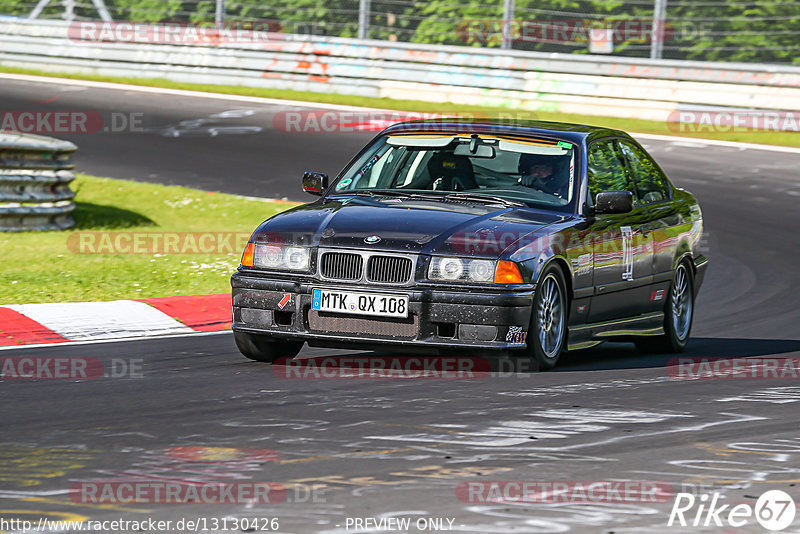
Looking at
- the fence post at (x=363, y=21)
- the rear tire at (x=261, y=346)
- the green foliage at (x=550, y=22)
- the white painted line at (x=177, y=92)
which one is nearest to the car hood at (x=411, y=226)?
the rear tire at (x=261, y=346)

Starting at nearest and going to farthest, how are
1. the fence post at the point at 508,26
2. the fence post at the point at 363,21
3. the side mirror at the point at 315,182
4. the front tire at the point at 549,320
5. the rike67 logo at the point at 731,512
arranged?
the rike67 logo at the point at 731,512 → the front tire at the point at 549,320 → the side mirror at the point at 315,182 → the fence post at the point at 508,26 → the fence post at the point at 363,21

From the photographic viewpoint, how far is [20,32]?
95.8ft

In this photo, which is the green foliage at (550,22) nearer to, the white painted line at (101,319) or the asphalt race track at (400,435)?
the asphalt race track at (400,435)

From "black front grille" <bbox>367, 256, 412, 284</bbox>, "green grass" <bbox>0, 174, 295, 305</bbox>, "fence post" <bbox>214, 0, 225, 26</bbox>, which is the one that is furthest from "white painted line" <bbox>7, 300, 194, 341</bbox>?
"fence post" <bbox>214, 0, 225, 26</bbox>

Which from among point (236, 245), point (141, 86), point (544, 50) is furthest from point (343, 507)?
point (141, 86)

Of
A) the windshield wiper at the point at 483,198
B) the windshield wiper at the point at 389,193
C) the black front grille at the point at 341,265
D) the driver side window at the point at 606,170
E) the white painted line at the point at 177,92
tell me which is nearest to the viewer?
the black front grille at the point at 341,265

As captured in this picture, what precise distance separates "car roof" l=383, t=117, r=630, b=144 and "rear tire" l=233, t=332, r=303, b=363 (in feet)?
6.01

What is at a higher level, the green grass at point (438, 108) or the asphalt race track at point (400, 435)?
the green grass at point (438, 108)

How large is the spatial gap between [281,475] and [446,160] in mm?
4150

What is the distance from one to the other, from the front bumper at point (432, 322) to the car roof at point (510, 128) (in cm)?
165

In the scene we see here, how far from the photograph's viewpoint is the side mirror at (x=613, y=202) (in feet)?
28.6

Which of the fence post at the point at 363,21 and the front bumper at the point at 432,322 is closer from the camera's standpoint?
the front bumper at the point at 432,322

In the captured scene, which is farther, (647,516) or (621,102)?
(621,102)

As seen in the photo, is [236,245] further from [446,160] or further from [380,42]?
[380,42]
